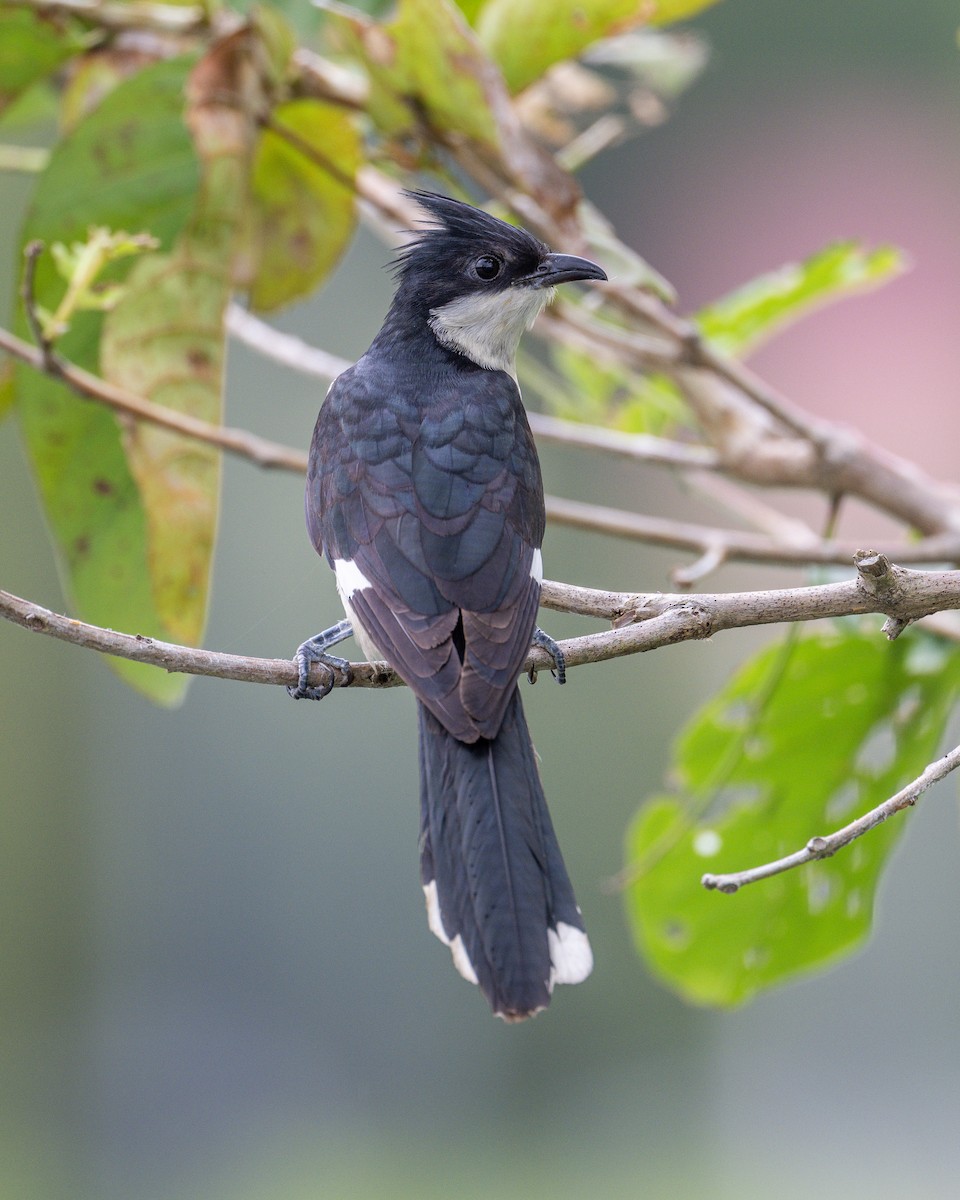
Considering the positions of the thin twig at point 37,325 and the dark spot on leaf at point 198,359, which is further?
the dark spot on leaf at point 198,359

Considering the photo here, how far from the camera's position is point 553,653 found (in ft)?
5.41

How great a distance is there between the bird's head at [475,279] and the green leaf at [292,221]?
0.48ft

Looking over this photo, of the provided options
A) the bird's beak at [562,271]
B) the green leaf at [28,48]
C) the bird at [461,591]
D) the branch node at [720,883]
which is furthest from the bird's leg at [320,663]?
the green leaf at [28,48]

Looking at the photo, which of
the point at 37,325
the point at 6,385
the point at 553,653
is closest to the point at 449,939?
the point at 553,653

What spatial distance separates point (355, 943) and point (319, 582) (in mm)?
2004

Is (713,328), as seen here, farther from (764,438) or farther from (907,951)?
(907,951)

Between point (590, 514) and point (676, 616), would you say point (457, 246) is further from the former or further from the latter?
point (676, 616)

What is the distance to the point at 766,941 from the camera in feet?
7.64

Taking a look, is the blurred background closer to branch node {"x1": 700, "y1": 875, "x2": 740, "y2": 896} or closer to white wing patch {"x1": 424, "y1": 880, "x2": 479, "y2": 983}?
white wing patch {"x1": 424, "y1": 880, "x2": 479, "y2": 983}

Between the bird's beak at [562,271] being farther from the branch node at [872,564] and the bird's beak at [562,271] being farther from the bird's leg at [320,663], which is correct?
the branch node at [872,564]

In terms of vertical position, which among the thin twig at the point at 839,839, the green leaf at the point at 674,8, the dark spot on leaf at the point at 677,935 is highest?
the green leaf at the point at 674,8

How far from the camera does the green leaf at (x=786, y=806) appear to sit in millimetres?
2215

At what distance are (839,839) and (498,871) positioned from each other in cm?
44

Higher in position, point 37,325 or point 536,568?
point 37,325
